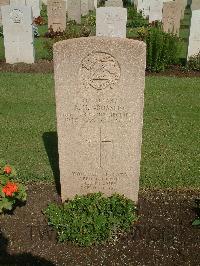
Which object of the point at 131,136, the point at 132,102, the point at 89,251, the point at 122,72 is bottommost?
the point at 89,251

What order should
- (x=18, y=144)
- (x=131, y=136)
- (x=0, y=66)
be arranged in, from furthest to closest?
(x=0, y=66), (x=18, y=144), (x=131, y=136)

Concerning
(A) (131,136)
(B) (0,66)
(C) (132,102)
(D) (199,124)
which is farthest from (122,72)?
(B) (0,66)

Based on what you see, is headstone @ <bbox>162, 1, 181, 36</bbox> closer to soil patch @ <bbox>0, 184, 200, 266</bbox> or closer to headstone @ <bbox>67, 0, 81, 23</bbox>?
headstone @ <bbox>67, 0, 81, 23</bbox>

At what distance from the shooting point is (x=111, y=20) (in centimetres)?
1158

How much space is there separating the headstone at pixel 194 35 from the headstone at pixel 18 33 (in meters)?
4.91

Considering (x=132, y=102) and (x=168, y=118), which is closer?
(x=132, y=102)

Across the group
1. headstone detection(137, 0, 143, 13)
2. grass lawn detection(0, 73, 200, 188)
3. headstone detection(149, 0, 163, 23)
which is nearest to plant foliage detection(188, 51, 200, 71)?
grass lawn detection(0, 73, 200, 188)

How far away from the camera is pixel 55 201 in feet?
15.8

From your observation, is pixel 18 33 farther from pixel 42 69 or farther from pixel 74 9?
pixel 74 9

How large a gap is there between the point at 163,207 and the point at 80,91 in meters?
1.87

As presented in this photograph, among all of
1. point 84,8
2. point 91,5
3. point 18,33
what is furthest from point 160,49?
point 91,5

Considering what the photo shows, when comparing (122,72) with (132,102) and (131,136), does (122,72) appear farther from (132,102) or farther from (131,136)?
(131,136)

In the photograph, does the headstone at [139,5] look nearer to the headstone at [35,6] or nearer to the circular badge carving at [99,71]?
the headstone at [35,6]

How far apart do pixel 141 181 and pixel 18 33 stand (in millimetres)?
7912
